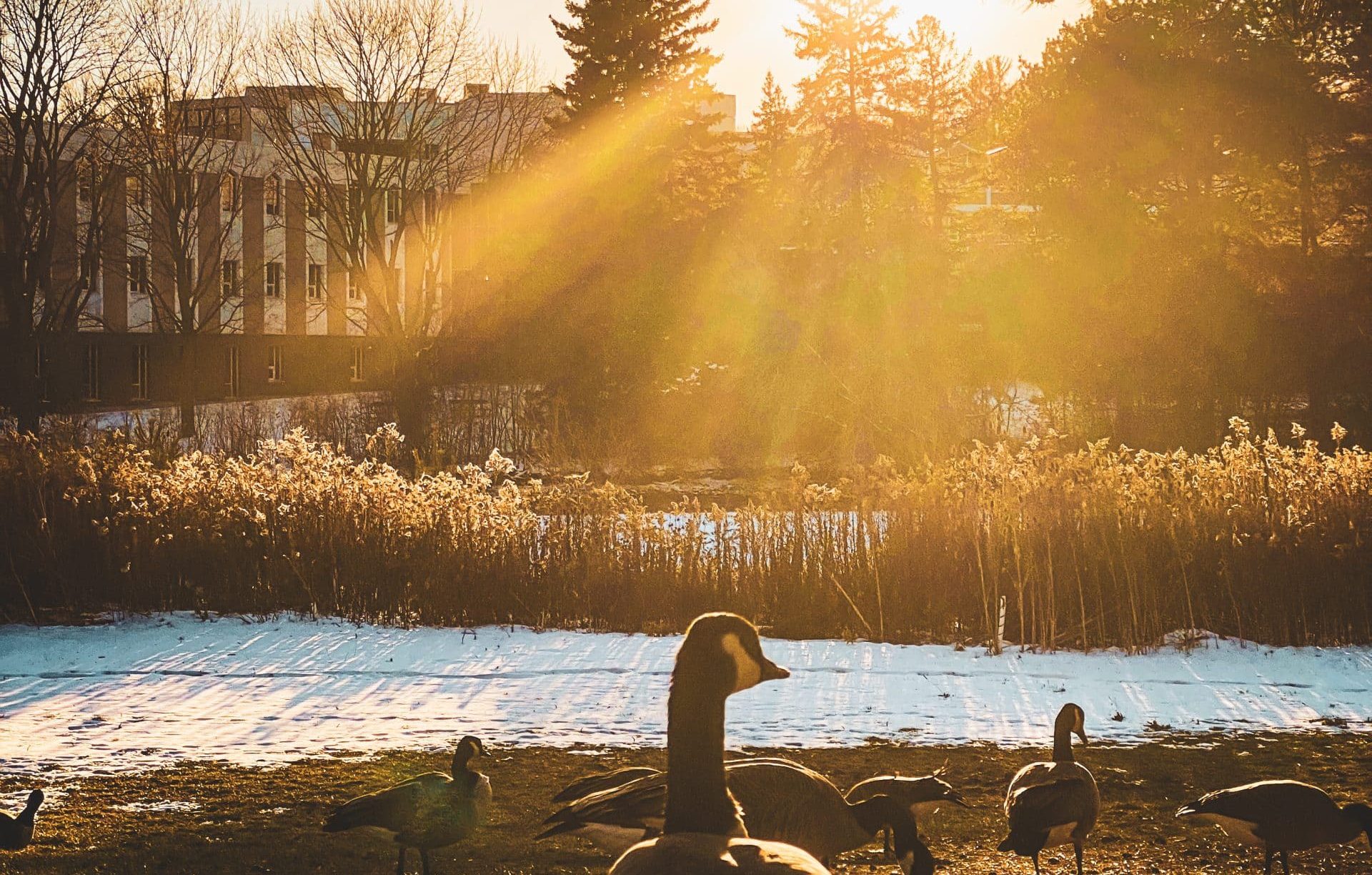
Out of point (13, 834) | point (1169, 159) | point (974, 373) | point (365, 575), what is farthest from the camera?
point (974, 373)

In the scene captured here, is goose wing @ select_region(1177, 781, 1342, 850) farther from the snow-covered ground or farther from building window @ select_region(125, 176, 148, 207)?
building window @ select_region(125, 176, 148, 207)

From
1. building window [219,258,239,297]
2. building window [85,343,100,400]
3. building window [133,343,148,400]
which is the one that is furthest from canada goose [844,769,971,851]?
building window [133,343,148,400]

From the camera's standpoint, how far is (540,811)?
730 centimetres

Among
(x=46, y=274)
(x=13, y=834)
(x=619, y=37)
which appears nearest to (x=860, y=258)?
(x=619, y=37)

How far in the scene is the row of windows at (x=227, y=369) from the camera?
162ft

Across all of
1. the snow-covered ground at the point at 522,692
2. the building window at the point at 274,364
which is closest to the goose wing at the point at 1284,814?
the snow-covered ground at the point at 522,692

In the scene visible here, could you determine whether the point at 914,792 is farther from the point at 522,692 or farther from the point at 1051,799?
the point at 522,692

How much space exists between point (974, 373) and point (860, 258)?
6.23m

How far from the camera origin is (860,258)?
4244cm

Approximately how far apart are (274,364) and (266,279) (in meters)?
3.50

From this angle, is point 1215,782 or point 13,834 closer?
point 13,834

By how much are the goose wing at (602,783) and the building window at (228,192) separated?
46.6m

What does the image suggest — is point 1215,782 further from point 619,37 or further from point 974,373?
point 619,37

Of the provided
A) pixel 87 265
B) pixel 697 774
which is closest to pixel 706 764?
pixel 697 774
